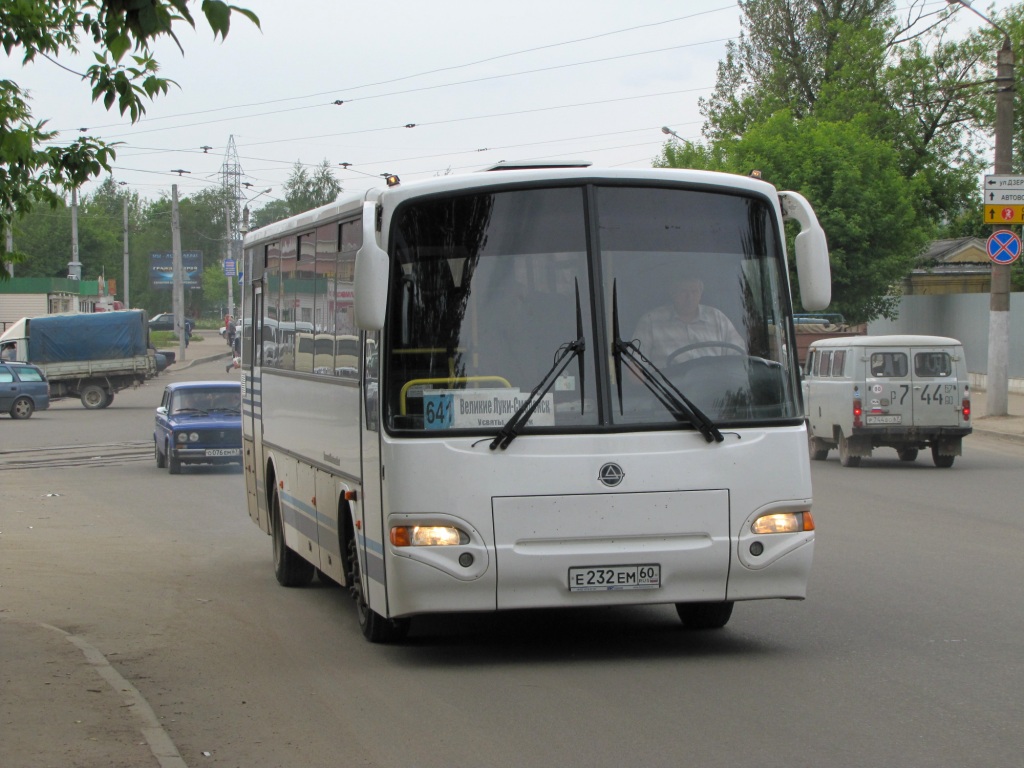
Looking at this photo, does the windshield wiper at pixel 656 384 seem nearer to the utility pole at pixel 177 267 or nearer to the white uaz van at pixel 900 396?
the white uaz van at pixel 900 396

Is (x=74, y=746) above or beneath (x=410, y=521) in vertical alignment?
beneath

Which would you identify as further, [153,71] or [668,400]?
[153,71]

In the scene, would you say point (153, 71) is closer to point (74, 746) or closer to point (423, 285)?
point (423, 285)

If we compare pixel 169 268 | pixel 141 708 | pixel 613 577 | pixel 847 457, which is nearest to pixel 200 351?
pixel 169 268

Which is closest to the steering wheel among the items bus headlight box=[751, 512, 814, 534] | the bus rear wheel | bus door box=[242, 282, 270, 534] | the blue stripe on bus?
bus headlight box=[751, 512, 814, 534]

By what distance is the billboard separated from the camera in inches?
4747

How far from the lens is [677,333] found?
8.05m

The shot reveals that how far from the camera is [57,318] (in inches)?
1893

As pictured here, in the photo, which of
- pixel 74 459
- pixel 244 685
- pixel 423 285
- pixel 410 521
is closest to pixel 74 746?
pixel 244 685

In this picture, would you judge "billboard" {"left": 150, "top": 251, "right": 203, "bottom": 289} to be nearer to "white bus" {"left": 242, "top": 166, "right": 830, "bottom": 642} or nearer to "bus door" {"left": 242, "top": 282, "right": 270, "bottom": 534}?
"bus door" {"left": 242, "top": 282, "right": 270, "bottom": 534}

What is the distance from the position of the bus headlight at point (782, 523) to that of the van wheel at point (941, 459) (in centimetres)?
1517

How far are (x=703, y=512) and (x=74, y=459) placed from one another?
23.2 meters

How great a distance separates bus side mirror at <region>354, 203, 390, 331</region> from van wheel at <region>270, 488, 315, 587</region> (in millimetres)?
4568

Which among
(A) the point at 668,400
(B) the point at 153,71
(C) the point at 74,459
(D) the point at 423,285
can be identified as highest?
(B) the point at 153,71
